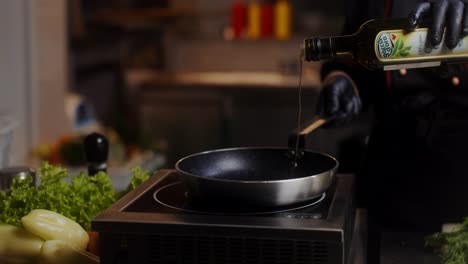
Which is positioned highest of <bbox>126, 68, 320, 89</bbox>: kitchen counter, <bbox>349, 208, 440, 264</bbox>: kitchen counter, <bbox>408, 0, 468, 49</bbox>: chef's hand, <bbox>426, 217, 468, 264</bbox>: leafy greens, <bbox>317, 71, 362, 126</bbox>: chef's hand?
<bbox>408, 0, 468, 49</bbox>: chef's hand

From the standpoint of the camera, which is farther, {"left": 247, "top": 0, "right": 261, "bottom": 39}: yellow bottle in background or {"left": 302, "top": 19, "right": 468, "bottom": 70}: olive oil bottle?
{"left": 247, "top": 0, "right": 261, "bottom": 39}: yellow bottle in background

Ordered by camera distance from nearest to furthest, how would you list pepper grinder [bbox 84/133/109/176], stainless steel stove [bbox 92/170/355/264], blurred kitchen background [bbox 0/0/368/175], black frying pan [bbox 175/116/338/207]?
1. stainless steel stove [bbox 92/170/355/264]
2. black frying pan [bbox 175/116/338/207]
3. pepper grinder [bbox 84/133/109/176]
4. blurred kitchen background [bbox 0/0/368/175]

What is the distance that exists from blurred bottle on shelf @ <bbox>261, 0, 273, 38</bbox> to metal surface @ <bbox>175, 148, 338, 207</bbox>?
455 cm

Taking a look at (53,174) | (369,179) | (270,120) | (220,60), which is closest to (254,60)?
(220,60)

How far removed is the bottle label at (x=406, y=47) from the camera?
1285 mm

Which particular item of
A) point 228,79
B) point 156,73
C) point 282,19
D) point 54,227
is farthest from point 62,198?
point 156,73

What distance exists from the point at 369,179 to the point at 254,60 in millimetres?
4116

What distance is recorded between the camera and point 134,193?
54.6 inches

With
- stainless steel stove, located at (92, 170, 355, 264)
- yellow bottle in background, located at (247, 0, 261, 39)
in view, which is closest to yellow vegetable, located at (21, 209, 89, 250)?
stainless steel stove, located at (92, 170, 355, 264)

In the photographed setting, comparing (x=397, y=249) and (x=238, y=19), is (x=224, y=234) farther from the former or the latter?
(x=238, y=19)

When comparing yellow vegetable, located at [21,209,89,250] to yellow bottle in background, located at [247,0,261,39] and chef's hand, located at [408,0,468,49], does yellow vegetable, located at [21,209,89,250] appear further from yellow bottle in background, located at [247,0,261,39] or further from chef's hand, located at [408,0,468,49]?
yellow bottle in background, located at [247,0,261,39]

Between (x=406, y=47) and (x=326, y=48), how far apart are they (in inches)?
5.6

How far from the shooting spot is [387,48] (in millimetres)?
1285

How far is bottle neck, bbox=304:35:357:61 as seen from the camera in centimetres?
133
